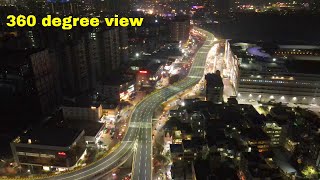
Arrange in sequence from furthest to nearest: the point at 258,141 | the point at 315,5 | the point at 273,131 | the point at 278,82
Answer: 1. the point at 315,5
2. the point at 278,82
3. the point at 273,131
4. the point at 258,141

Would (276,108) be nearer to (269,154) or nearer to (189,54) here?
(269,154)

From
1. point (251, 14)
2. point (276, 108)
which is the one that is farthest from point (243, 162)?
point (251, 14)

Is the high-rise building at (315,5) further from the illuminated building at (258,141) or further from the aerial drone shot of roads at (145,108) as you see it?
the illuminated building at (258,141)

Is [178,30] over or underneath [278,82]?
over

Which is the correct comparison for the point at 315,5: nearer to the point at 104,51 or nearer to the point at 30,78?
the point at 104,51

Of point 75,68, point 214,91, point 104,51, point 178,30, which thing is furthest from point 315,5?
point 75,68

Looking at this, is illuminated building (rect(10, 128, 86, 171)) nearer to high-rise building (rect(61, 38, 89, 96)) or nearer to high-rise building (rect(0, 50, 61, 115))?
high-rise building (rect(0, 50, 61, 115))

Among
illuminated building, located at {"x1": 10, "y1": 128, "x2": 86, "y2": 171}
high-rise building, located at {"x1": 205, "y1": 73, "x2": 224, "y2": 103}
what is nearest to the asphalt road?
high-rise building, located at {"x1": 205, "y1": 73, "x2": 224, "y2": 103}
